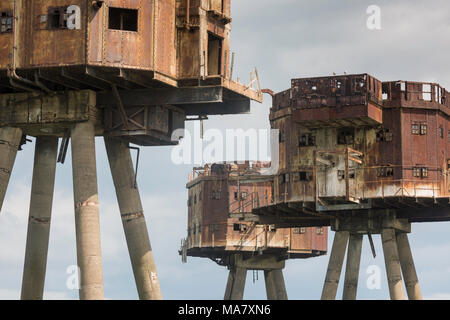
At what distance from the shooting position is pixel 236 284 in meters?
84.9

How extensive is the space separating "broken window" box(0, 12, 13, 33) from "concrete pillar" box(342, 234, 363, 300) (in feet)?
91.3

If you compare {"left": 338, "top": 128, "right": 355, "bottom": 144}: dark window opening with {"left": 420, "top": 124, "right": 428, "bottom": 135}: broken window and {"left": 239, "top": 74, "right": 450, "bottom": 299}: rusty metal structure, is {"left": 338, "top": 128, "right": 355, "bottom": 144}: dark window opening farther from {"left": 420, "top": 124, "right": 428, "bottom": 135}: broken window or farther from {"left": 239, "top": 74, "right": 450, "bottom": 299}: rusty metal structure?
{"left": 420, "top": 124, "right": 428, "bottom": 135}: broken window

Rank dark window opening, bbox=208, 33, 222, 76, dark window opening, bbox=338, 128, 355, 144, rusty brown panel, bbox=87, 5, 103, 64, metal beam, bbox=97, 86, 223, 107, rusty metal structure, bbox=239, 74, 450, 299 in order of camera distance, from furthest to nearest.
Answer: dark window opening, bbox=338, 128, 355, 144
rusty metal structure, bbox=239, 74, 450, 299
dark window opening, bbox=208, 33, 222, 76
metal beam, bbox=97, 86, 223, 107
rusty brown panel, bbox=87, 5, 103, 64

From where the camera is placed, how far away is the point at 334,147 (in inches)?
2485

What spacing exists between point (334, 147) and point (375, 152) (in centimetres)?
215

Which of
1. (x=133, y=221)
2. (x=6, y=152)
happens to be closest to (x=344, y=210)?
(x=133, y=221)

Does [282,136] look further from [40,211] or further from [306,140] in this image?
[40,211]

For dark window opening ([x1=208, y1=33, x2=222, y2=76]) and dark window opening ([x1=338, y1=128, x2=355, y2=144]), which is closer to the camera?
dark window opening ([x1=208, y1=33, x2=222, y2=76])

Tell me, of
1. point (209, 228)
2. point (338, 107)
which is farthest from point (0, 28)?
point (209, 228)

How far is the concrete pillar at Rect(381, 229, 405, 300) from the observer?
2507 inches

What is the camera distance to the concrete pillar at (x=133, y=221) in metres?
49.0

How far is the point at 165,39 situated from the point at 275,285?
1649 inches

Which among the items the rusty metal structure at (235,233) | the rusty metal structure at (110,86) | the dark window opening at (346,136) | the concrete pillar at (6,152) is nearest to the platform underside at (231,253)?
the rusty metal structure at (235,233)

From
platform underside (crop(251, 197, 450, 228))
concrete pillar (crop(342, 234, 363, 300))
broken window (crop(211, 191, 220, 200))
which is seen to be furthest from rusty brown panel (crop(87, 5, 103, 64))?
broken window (crop(211, 191, 220, 200))
